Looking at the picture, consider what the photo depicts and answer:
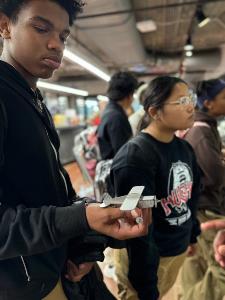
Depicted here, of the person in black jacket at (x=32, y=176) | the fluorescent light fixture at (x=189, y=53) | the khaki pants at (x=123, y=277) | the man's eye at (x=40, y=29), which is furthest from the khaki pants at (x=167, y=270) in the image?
the fluorescent light fixture at (x=189, y=53)

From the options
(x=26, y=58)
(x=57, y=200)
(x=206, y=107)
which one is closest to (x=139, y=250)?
(x=57, y=200)

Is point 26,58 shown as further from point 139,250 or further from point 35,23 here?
point 139,250

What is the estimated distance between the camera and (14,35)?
3.03 feet

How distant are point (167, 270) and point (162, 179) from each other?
63 cm

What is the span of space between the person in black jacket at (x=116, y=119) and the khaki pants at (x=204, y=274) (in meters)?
0.95

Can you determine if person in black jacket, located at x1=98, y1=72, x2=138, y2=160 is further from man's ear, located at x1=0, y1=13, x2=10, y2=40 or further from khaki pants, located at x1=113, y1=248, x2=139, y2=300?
man's ear, located at x1=0, y1=13, x2=10, y2=40

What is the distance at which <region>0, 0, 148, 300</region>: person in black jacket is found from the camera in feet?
2.50

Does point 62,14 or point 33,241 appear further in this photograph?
point 62,14

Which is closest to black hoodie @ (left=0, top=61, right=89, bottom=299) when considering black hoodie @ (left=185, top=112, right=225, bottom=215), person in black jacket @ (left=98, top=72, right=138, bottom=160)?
black hoodie @ (left=185, top=112, right=225, bottom=215)

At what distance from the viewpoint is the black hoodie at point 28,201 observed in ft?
2.50

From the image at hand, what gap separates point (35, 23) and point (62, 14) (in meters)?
0.10

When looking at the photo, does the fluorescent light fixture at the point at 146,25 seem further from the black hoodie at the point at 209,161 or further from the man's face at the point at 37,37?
the man's face at the point at 37,37

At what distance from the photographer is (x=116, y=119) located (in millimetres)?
2729

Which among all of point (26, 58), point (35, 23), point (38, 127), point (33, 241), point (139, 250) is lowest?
point (139, 250)
